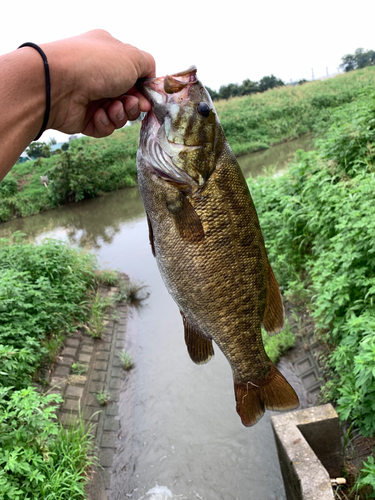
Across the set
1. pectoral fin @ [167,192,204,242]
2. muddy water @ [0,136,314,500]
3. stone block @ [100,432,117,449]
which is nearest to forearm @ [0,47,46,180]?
pectoral fin @ [167,192,204,242]

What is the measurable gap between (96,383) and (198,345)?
4.64 m

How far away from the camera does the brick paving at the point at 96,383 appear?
491 centimetres

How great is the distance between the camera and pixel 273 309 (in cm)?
172

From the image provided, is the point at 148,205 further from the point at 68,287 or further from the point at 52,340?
the point at 68,287

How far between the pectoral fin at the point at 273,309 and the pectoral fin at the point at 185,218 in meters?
0.42

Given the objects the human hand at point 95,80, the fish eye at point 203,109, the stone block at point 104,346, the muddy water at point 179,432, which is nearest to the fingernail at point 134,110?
the human hand at point 95,80

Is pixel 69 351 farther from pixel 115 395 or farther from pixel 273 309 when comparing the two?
pixel 273 309

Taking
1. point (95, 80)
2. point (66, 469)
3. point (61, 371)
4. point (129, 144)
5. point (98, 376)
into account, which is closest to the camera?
point (95, 80)

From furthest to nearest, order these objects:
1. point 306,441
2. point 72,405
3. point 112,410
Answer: point 112,410, point 72,405, point 306,441

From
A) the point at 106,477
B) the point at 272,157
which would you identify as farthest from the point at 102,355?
the point at 272,157

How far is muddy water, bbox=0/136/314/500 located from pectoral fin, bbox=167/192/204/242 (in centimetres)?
385

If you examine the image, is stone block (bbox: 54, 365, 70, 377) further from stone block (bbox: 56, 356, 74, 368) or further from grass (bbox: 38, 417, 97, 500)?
grass (bbox: 38, 417, 97, 500)

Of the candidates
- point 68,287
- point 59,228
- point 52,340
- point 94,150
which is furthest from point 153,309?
point 94,150

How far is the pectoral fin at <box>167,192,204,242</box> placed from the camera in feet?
4.95
